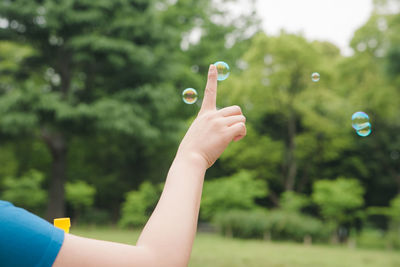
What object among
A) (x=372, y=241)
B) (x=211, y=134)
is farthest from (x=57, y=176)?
(x=211, y=134)

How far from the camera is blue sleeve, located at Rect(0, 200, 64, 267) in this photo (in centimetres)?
81

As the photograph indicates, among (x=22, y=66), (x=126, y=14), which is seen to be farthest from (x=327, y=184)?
(x=22, y=66)

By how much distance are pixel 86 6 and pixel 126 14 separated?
1.60 m

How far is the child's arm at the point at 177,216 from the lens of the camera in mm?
885

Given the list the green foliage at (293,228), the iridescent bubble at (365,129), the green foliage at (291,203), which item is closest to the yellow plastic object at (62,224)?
the iridescent bubble at (365,129)

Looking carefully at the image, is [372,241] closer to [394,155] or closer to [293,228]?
[394,155]

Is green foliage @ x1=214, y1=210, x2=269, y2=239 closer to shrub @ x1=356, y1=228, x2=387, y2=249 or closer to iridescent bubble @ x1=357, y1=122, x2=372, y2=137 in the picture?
shrub @ x1=356, y1=228, x2=387, y2=249

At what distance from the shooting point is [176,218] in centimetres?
98

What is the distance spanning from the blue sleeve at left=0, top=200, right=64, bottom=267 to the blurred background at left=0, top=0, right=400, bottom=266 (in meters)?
10.5

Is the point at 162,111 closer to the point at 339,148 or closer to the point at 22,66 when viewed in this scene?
the point at 22,66

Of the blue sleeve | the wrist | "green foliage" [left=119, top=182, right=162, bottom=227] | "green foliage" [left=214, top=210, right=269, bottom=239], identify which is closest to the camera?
the blue sleeve

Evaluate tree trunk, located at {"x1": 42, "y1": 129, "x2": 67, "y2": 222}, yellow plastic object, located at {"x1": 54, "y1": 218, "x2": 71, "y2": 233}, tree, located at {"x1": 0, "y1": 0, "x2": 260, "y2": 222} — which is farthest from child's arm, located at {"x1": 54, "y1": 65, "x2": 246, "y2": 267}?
tree trunk, located at {"x1": 42, "y1": 129, "x2": 67, "y2": 222}

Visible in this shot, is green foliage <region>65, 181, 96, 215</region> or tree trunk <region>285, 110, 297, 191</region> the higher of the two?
tree trunk <region>285, 110, 297, 191</region>

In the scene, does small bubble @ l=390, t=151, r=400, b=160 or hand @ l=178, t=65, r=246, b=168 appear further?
small bubble @ l=390, t=151, r=400, b=160
